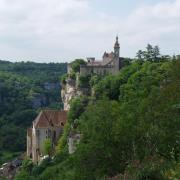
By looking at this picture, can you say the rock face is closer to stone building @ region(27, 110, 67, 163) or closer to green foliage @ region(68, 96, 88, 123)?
stone building @ region(27, 110, 67, 163)

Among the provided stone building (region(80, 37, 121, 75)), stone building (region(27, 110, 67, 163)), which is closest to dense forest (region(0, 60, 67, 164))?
stone building (region(80, 37, 121, 75))

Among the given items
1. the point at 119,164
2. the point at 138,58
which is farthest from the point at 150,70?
the point at 119,164

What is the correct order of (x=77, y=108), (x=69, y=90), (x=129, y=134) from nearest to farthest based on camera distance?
(x=129, y=134) → (x=77, y=108) → (x=69, y=90)

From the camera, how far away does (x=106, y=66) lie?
342 ft

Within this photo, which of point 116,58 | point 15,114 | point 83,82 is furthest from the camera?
point 15,114

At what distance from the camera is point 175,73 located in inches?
1754

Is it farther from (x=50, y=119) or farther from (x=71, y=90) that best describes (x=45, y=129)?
(x=71, y=90)

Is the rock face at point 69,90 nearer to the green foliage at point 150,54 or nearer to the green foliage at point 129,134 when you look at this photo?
the green foliage at point 150,54

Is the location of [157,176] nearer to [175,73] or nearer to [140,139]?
[140,139]

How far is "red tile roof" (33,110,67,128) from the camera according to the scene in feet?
298

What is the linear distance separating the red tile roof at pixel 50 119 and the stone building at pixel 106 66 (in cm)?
978

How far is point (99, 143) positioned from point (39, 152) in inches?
1950

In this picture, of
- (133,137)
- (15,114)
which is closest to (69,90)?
(15,114)

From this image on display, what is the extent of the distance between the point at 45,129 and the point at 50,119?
2266 millimetres
